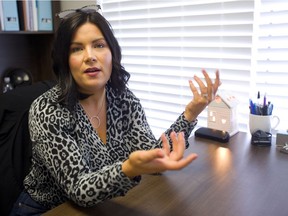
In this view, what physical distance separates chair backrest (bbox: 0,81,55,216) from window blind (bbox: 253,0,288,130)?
3.49ft

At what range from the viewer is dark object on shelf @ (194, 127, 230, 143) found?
1281 mm

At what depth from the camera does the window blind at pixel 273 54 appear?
1354 mm

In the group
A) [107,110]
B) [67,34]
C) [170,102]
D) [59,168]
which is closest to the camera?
[59,168]

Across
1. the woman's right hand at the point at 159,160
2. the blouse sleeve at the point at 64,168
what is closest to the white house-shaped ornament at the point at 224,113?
the blouse sleeve at the point at 64,168

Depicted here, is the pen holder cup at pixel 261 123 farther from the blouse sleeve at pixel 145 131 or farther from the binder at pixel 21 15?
the binder at pixel 21 15

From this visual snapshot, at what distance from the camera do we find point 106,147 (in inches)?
42.3

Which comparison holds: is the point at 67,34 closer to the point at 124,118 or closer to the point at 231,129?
the point at 124,118

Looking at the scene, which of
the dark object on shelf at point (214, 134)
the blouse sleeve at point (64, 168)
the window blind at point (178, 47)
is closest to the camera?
the blouse sleeve at point (64, 168)

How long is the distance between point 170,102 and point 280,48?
0.66m

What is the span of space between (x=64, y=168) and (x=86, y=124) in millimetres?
208

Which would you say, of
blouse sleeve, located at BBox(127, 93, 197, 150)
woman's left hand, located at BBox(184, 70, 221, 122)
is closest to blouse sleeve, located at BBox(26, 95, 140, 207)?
blouse sleeve, located at BBox(127, 93, 197, 150)

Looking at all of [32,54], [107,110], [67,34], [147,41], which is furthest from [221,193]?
[32,54]

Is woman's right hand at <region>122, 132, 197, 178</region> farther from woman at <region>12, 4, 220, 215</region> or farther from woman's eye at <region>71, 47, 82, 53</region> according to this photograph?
woman's eye at <region>71, 47, 82, 53</region>

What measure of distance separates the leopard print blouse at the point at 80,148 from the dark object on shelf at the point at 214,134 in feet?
0.67
